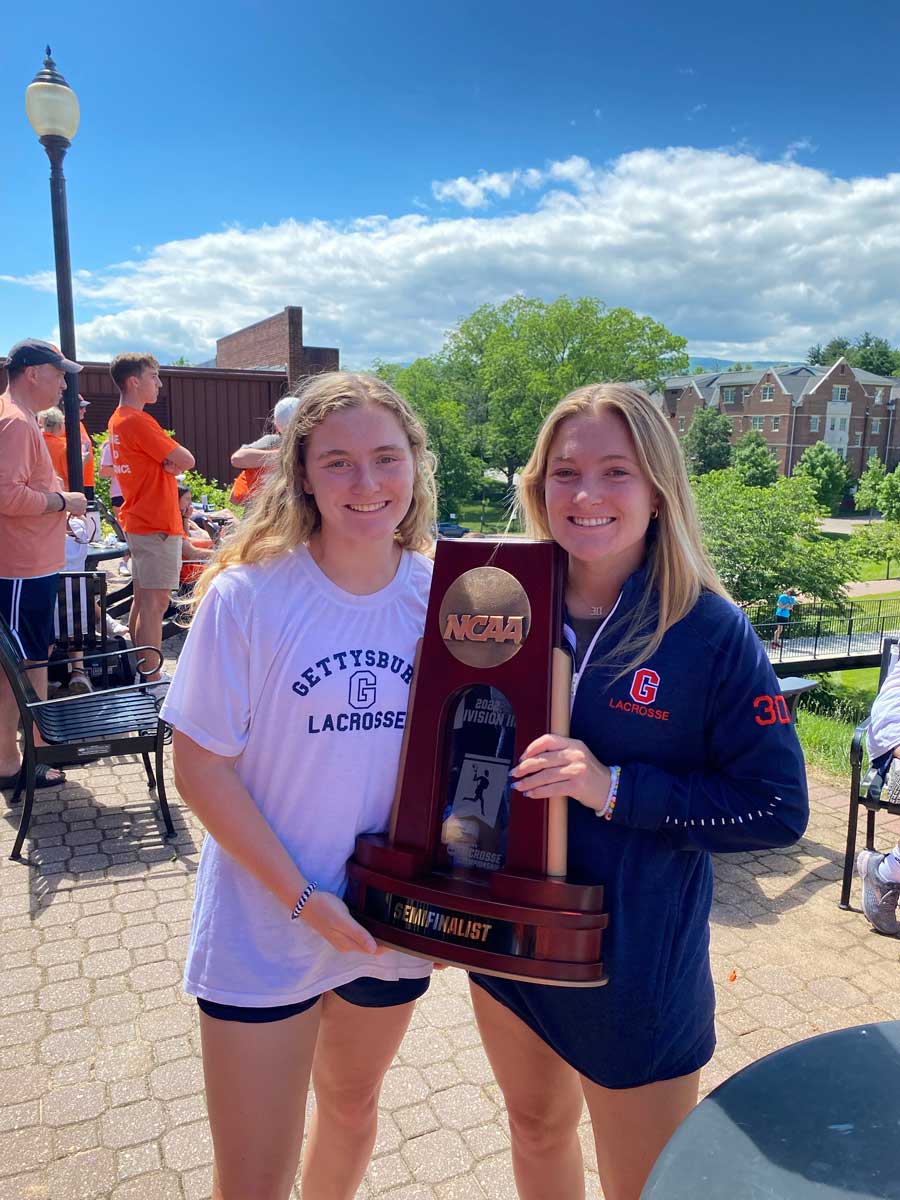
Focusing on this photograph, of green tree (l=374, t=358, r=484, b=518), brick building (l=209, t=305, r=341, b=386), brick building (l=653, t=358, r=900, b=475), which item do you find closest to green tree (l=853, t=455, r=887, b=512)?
brick building (l=653, t=358, r=900, b=475)

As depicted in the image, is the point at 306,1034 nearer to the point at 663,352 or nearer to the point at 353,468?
the point at 353,468

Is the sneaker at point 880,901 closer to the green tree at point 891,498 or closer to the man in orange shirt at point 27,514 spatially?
the man in orange shirt at point 27,514

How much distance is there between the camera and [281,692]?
1.60 metres

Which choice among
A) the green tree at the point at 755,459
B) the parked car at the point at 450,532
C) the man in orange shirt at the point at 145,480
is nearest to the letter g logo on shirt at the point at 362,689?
the parked car at the point at 450,532

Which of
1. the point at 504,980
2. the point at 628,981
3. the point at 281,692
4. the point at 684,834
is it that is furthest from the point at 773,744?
the point at 281,692

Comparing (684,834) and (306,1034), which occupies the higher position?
(684,834)

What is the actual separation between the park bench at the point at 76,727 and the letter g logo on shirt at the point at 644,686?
9.99 feet

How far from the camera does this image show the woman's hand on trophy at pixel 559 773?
4.63ft

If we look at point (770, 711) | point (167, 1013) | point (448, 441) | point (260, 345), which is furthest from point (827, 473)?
point (770, 711)

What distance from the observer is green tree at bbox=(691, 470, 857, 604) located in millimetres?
21000

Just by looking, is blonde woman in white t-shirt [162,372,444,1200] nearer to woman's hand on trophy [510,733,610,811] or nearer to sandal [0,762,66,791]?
woman's hand on trophy [510,733,610,811]

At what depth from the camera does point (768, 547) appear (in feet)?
69.1

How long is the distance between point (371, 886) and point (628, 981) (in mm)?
488

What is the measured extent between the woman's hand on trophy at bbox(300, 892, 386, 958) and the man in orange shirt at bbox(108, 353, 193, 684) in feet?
14.2
